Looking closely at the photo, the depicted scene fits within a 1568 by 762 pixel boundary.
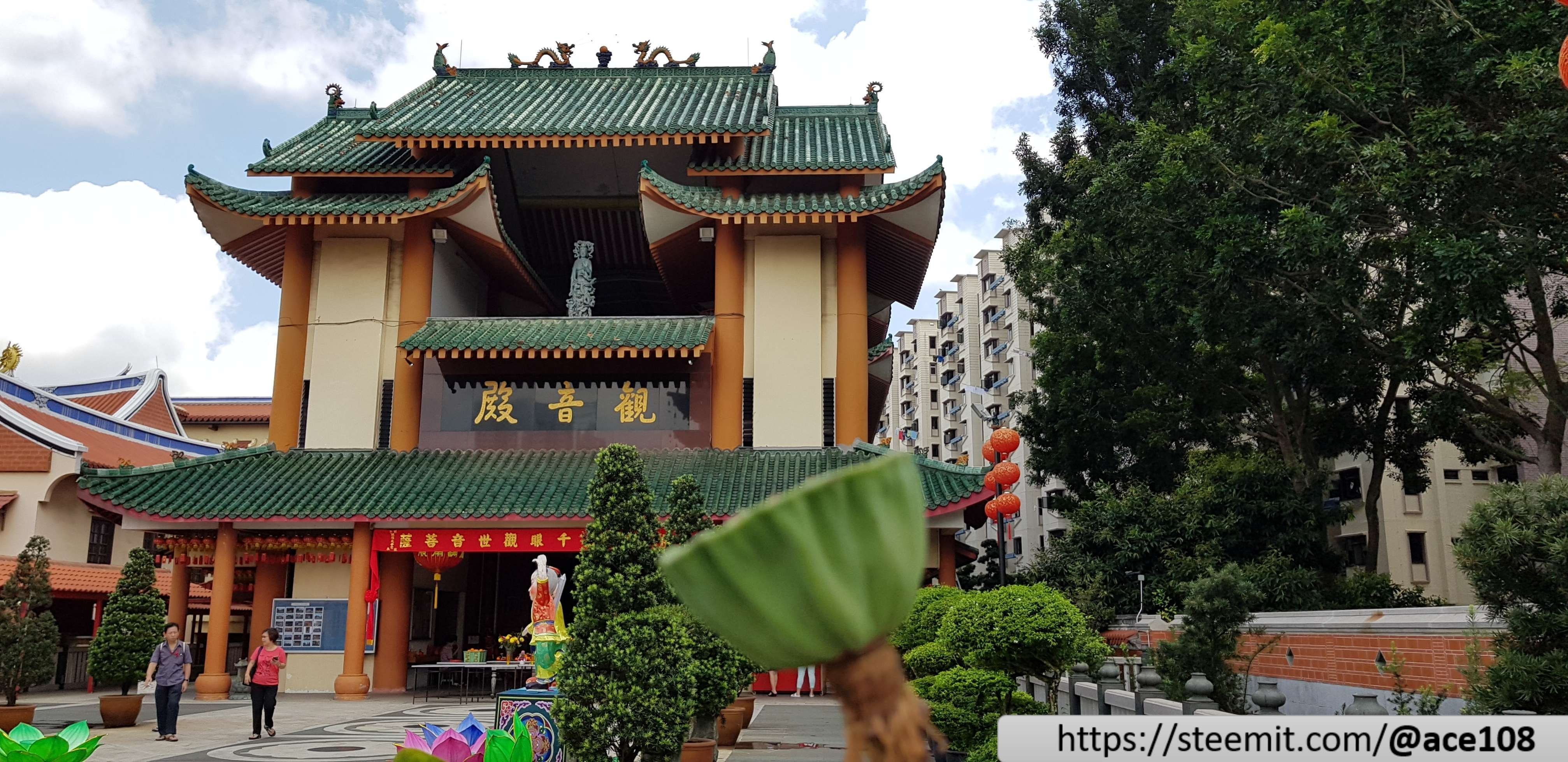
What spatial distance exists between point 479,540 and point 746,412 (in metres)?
4.53

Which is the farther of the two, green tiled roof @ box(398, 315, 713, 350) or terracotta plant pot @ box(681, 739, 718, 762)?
green tiled roof @ box(398, 315, 713, 350)

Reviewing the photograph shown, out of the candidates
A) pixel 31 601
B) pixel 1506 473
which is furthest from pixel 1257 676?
pixel 1506 473

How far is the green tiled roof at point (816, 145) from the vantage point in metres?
17.4

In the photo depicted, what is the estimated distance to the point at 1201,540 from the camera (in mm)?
18578

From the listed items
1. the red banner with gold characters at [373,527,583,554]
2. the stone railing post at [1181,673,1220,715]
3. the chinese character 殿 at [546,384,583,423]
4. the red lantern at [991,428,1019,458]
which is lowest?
the stone railing post at [1181,673,1220,715]

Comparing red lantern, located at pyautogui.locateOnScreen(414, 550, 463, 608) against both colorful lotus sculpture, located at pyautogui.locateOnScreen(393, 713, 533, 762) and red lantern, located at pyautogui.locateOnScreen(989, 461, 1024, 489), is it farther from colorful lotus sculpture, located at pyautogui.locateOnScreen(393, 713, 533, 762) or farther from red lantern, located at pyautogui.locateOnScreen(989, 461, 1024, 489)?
colorful lotus sculpture, located at pyautogui.locateOnScreen(393, 713, 533, 762)

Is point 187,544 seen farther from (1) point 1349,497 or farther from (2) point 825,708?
(1) point 1349,497

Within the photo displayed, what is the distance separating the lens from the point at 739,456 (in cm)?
1645

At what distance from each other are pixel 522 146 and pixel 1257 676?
526 inches

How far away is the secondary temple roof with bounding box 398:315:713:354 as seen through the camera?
1620 cm

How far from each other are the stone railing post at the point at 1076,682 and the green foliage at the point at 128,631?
35.4ft

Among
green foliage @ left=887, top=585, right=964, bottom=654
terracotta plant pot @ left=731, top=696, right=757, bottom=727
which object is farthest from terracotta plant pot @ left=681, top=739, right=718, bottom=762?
terracotta plant pot @ left=731, top=696, right=757, bottom=727

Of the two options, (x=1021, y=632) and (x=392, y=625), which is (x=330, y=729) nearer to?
(x=392, y=625)

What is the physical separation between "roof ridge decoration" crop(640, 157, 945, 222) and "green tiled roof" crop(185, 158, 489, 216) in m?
2.85
